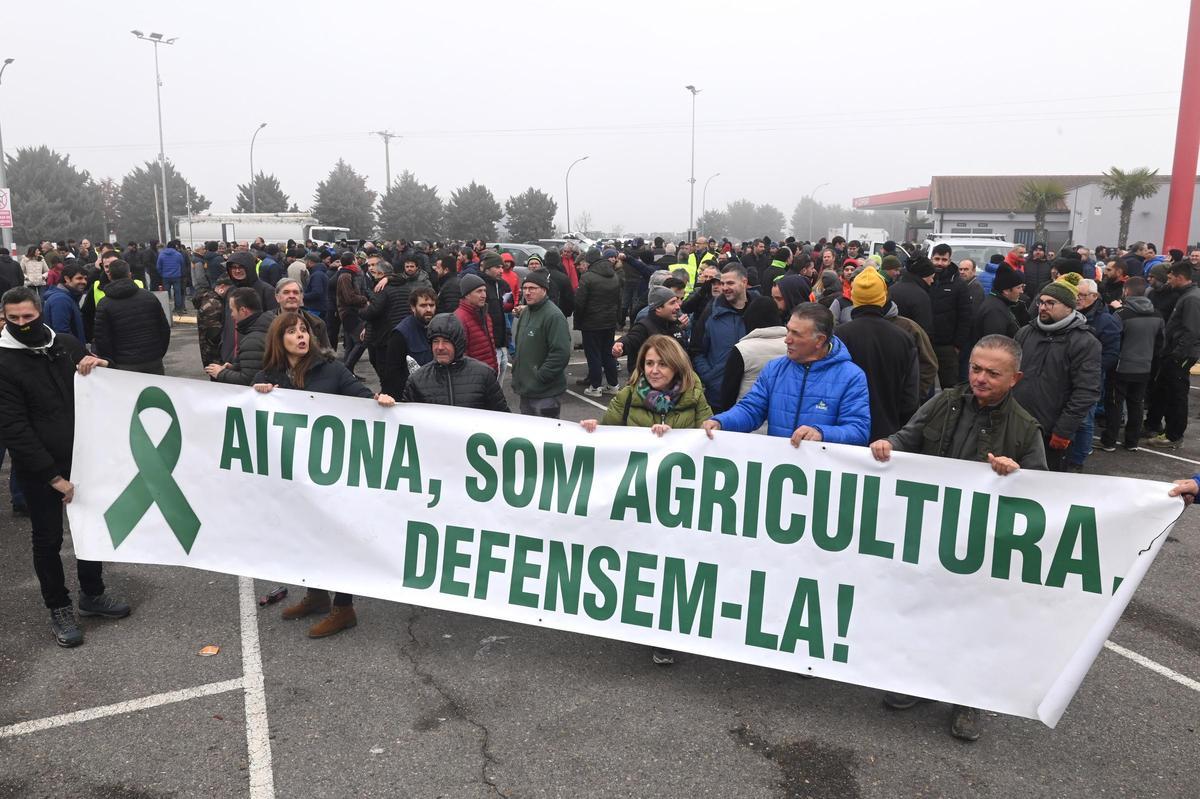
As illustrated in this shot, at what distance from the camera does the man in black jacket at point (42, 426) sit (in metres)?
4.45

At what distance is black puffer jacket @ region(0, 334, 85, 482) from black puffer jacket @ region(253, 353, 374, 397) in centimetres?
101

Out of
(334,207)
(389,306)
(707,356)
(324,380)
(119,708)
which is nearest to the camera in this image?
(119,708)

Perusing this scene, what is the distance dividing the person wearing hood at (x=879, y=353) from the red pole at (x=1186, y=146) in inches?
1385

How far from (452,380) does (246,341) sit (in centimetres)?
158

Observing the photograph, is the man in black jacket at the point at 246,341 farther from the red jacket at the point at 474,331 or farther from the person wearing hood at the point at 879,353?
the person wearing hood at the point at 879,353

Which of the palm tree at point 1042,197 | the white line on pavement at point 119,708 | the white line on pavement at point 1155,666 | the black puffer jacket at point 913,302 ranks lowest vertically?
the white line on pavement at point 119,708

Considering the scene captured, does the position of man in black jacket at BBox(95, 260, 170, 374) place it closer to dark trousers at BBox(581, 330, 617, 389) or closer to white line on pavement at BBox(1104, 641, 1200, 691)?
dark trousers at BBox(581, 330, 617, 389)

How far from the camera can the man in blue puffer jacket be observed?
4.16 m

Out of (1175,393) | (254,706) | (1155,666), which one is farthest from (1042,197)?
(254,706)

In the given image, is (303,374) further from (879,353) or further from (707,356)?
(879,353)

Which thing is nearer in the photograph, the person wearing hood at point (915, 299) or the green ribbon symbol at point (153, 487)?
the green ribbon symbol at point (153, 487)

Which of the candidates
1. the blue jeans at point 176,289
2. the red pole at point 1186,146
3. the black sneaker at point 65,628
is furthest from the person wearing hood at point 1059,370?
the red pole at point 1186,146

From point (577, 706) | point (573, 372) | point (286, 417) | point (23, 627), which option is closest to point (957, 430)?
point (577, 706)

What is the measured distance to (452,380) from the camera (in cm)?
497
